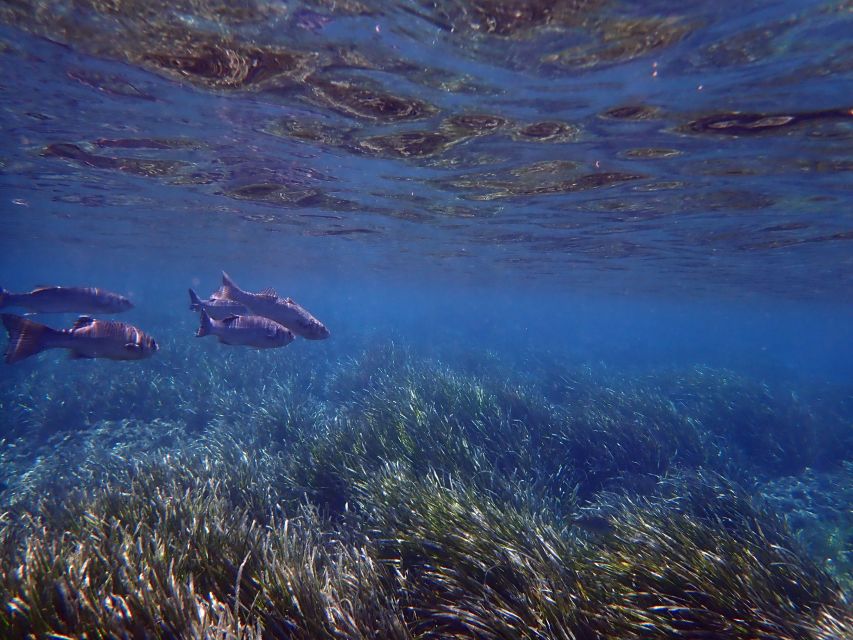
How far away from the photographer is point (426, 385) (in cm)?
1711

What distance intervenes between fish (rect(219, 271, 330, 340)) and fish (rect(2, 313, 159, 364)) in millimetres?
2089

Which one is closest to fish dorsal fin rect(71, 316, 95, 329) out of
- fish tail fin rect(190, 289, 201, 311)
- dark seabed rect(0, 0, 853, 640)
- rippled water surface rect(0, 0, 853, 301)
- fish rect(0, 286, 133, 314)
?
fish tail fin rect(190, 289, 201, 311)

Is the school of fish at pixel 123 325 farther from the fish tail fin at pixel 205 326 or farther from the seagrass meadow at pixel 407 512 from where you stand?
the seagrass meadow at pixel 407 512

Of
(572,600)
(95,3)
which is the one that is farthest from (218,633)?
(95,3)

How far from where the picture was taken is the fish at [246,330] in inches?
324

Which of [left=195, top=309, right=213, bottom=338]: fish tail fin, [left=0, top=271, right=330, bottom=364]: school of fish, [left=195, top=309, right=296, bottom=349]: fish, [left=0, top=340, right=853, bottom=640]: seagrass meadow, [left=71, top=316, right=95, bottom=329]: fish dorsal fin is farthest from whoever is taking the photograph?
[left=195, top=309, right=296, bottom=349]: fish

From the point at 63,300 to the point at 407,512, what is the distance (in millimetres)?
8840

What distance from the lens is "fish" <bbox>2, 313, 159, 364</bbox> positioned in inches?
270

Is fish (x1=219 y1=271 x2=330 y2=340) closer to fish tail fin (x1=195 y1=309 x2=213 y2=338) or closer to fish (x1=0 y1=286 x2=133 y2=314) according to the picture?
fish tail fin (x1=195 y1=309 x2=213 y2=338)

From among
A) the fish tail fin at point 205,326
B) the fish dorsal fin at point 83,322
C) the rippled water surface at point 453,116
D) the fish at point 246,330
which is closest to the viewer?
the rippled water surface at point 453,116

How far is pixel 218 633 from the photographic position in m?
3.65

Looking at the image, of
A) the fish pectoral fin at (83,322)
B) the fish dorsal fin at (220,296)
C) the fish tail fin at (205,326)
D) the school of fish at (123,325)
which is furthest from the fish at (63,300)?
the fish tail fin at (205,326)

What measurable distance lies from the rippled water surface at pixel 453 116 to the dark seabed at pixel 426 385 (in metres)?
0.07

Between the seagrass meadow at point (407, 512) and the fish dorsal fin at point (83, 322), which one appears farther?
the fish dorsal fin at point (83, 322)
